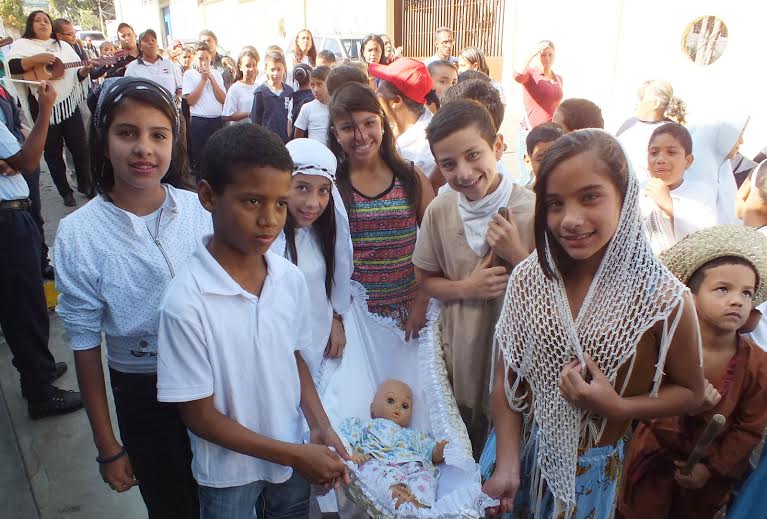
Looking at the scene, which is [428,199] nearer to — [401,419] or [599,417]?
[401,419]

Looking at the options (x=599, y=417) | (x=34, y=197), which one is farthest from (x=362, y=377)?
(x=34, y=197)

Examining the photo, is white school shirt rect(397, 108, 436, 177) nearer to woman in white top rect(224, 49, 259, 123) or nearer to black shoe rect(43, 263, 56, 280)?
black shoe rect(43, 263, 56, 280)

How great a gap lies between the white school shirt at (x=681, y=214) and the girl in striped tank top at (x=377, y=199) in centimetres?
122

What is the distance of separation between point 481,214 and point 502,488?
0.93m

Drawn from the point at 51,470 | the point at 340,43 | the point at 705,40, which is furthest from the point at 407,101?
the point at 340,43

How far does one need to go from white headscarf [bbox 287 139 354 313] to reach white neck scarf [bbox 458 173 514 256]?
1.73ft

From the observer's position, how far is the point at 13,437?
114 inches

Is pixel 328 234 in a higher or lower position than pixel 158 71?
lower

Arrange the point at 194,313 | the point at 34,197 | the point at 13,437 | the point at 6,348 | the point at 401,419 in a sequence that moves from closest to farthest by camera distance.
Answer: the point at 194,313, the point at 401,419, the point at 13,437, the point at 6,348, the point at 34,197

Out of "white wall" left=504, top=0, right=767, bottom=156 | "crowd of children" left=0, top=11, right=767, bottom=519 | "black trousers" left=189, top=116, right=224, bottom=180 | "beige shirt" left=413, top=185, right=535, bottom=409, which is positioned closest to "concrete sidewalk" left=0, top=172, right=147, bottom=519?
"crowd of children" left=0, top=11, right=767, bottom=519

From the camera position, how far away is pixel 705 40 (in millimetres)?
6695

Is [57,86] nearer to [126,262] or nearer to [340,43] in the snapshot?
[126,262]

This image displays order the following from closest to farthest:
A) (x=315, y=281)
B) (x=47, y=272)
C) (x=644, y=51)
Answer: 1. (x=315, y=281)
2. (x=47, y=272)
3. (x=644, y=51)

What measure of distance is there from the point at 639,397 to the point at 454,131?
1040 mm
